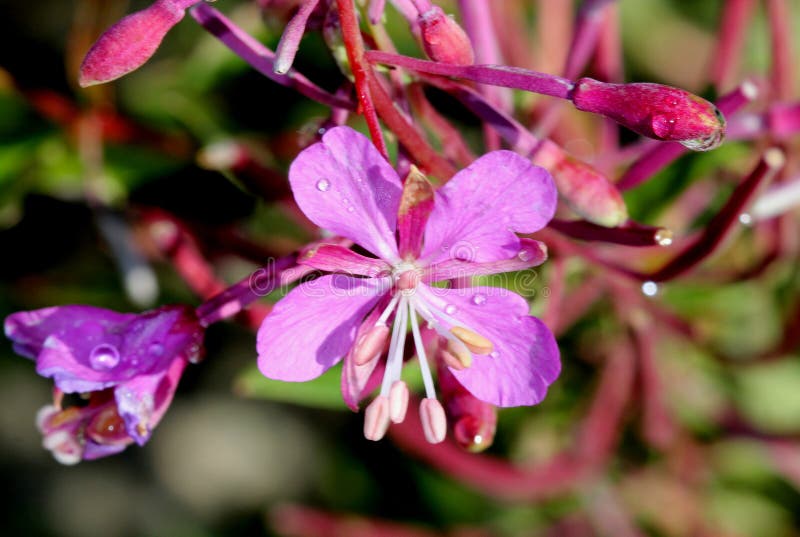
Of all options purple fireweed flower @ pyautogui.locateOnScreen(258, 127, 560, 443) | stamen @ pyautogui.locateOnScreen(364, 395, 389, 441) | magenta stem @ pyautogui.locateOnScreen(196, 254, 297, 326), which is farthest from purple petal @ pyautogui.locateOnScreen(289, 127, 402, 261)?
stamen @ pyautogui.locateOnScreen(364, 395, 389, 441)

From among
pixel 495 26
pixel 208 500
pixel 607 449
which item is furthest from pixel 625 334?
pixel 208 500

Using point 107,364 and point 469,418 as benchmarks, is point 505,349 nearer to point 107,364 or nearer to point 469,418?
point 469,418

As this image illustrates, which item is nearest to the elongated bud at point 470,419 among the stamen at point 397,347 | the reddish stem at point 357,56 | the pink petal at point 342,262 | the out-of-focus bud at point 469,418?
the out-of-focus bud at point 469,418

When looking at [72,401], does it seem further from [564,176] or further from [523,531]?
[564,176]

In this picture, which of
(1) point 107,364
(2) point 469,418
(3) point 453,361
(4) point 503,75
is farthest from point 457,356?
(1) point 107,364

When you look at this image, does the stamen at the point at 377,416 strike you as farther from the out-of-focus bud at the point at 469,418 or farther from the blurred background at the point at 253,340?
the blurred background at the point at 253,340

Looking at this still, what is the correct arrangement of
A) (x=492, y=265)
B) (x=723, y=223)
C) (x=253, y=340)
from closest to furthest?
(x=492, y=265) → (x=723, y=223) → (x=253, y=340)

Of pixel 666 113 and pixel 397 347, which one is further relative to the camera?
pixel 397 347
